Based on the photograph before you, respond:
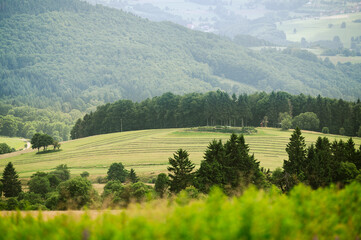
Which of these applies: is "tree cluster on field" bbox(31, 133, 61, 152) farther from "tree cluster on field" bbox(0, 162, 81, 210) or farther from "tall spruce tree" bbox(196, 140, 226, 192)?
"tall spruce tree" bbox(196, 140, 226, 192)

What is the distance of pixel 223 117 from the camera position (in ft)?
499

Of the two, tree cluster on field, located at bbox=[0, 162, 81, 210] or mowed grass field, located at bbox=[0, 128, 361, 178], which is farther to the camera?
mowed grass field, located at bbox=[0, 128, 361, 178]

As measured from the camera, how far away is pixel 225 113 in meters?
152

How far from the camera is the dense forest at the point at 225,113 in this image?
14338cm

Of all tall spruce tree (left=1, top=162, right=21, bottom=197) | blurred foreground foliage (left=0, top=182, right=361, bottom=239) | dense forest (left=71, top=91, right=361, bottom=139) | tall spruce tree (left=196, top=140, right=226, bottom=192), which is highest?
dense forest (left=71, top=91, right=361, bottom=139)

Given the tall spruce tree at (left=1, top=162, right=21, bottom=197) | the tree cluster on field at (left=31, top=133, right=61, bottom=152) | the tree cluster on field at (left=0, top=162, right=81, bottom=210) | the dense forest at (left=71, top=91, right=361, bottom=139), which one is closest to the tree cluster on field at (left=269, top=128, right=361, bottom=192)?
the tree cluster on field at (left=0, top=162, right=81, bottom=210)

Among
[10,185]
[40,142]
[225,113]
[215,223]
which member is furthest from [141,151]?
[215,223]

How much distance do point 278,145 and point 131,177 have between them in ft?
174

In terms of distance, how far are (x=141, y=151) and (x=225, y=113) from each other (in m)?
46.3

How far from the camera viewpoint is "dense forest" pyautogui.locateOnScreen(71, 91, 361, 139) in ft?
470

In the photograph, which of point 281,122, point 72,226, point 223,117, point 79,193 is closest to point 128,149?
point 223,117

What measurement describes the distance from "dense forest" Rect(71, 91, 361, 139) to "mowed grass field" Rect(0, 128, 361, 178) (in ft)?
47.9

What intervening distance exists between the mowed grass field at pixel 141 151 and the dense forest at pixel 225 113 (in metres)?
14.6

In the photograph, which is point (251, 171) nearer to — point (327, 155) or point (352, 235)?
point (327, 155)
